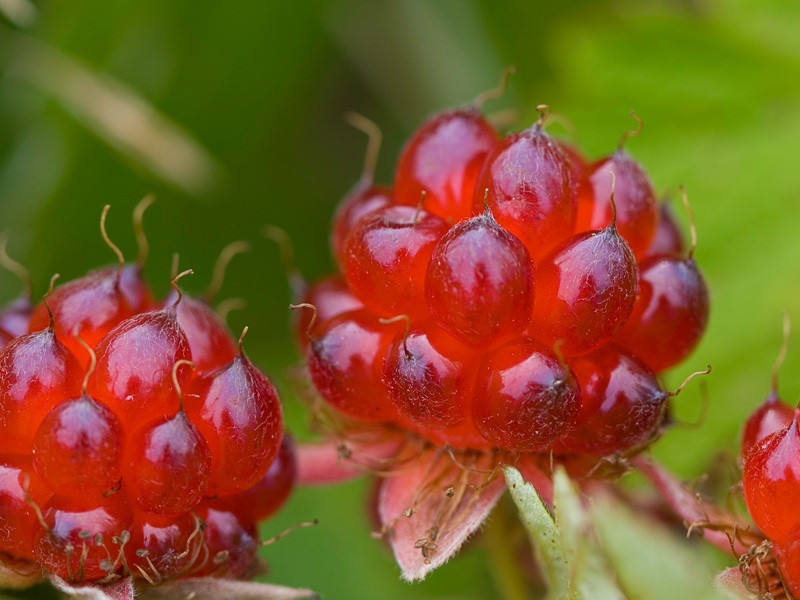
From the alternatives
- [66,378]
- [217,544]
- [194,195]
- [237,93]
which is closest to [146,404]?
[66,378]

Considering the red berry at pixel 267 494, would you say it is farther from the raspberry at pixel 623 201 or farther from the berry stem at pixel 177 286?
the raspberry at pixel 623 201

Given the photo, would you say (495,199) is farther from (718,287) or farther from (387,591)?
(387,591)

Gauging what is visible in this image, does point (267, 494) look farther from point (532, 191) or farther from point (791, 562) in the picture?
point (791, 562)

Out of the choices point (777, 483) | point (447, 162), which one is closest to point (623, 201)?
point (447, 162)

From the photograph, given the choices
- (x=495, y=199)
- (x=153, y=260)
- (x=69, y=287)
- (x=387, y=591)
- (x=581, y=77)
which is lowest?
(x=387, y=591)

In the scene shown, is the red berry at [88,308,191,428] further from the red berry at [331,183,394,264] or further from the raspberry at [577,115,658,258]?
the raspberry at [577,115,658,258]

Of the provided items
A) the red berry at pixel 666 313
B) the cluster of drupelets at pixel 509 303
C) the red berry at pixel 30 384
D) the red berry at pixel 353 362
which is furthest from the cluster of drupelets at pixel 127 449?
the red berry at pixel 666 313
